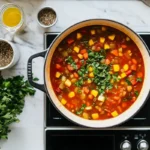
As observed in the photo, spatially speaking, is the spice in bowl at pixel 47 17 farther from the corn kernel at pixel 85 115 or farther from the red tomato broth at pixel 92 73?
the corn kernel at pixel 85 115

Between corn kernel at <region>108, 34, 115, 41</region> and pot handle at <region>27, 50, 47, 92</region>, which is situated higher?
corn kernel at <region>108, 34, 115, 41</region>

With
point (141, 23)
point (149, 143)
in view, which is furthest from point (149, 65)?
point (149, 143)

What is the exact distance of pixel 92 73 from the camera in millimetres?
1673

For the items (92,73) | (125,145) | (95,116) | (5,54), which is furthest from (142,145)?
(5,54)

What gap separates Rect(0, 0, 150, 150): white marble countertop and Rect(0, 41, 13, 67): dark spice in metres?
0.07

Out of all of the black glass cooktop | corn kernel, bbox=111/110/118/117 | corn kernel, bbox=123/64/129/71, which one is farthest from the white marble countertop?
corn kernel, bbox=111/110/118/117

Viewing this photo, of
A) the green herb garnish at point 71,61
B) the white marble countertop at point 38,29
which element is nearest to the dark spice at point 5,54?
the white marble countertop at point 38,29

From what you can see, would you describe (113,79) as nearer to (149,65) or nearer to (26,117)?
(149,65)

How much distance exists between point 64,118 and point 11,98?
0.68 ft

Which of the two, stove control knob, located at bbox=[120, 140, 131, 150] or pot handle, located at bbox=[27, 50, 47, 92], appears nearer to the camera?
pot handle, located at bbox=[27, 50, 47, 92]

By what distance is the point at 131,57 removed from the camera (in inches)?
65.8

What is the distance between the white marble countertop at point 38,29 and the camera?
174cm

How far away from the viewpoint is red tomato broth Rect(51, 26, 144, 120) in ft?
5.47

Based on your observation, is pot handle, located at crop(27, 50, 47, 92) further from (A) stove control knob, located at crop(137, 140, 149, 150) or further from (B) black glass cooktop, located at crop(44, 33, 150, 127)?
(A) stove control knob, located at crop(137, 140, 149, 150)
